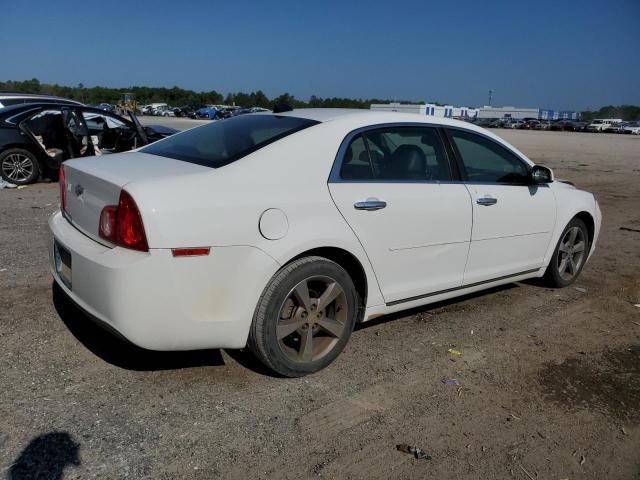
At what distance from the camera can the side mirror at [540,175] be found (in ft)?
15.6

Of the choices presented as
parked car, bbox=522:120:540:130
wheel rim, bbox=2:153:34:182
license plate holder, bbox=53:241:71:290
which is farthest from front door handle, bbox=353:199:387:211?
parked car, bbox=522:120:540:130

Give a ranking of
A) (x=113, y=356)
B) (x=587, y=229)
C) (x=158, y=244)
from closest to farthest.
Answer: (x=158, y=244) < (x=113, y=356) < (x=587, y=229)

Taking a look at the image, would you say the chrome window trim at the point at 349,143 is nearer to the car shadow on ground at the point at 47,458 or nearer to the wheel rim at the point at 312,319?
the wheel rim at the point at 312,319

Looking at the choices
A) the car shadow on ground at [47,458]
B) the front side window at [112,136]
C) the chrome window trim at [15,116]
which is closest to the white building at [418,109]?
the car shadow on ground at [47,458]

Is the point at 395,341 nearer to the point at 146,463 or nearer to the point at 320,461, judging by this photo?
the point at 320,461

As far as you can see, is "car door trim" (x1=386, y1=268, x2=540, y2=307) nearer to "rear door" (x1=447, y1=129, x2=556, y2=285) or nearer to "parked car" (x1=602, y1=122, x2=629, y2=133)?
"rear door" (x1=447, y1=129, x2=556, y2=285)

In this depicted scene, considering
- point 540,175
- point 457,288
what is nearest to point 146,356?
point 457,288

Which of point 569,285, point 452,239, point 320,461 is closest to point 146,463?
point 320,461

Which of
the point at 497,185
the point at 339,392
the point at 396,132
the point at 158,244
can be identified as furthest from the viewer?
the point at 497,185

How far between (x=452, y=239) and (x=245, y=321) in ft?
5.61

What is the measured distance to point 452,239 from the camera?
4.10 m

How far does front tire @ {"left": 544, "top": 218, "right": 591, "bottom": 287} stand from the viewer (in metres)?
5.34

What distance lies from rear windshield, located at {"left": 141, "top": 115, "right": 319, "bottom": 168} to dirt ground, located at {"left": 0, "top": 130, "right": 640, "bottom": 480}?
1284 mm

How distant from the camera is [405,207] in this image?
3750 mm
